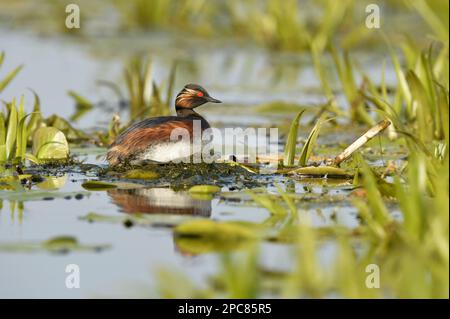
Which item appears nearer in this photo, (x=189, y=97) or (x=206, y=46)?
(x=189, y=97)

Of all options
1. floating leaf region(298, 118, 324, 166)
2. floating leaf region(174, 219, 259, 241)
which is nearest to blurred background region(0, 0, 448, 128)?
floating leaf region(298, 118, 324, 166)

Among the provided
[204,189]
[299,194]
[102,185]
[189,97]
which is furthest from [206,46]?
[299,194]

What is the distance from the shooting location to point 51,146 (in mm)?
8828

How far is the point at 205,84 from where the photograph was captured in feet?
48.5

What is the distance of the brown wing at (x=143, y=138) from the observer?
819 centimetres

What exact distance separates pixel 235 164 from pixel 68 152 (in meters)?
1.56

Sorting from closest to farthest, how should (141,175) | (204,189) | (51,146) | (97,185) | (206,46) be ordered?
(204,189) < (97,185) < (141,175) < (51,146) < (206,46)

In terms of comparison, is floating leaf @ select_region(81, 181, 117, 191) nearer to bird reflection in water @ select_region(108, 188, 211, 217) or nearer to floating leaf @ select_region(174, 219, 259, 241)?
bird reflection in water @ select_region(108, 188, 211, 217)

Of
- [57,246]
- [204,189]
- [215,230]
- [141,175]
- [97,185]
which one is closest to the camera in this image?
[57,246]

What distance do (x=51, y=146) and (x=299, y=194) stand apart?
258 centimetres

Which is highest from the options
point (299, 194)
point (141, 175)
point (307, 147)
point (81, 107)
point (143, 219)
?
point (81, 107)

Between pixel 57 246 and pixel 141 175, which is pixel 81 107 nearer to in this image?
pixel 141 175

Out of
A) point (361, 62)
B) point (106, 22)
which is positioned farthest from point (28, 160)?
point (106, 22)

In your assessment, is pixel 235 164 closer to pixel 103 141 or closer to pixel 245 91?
pixel 103 141
